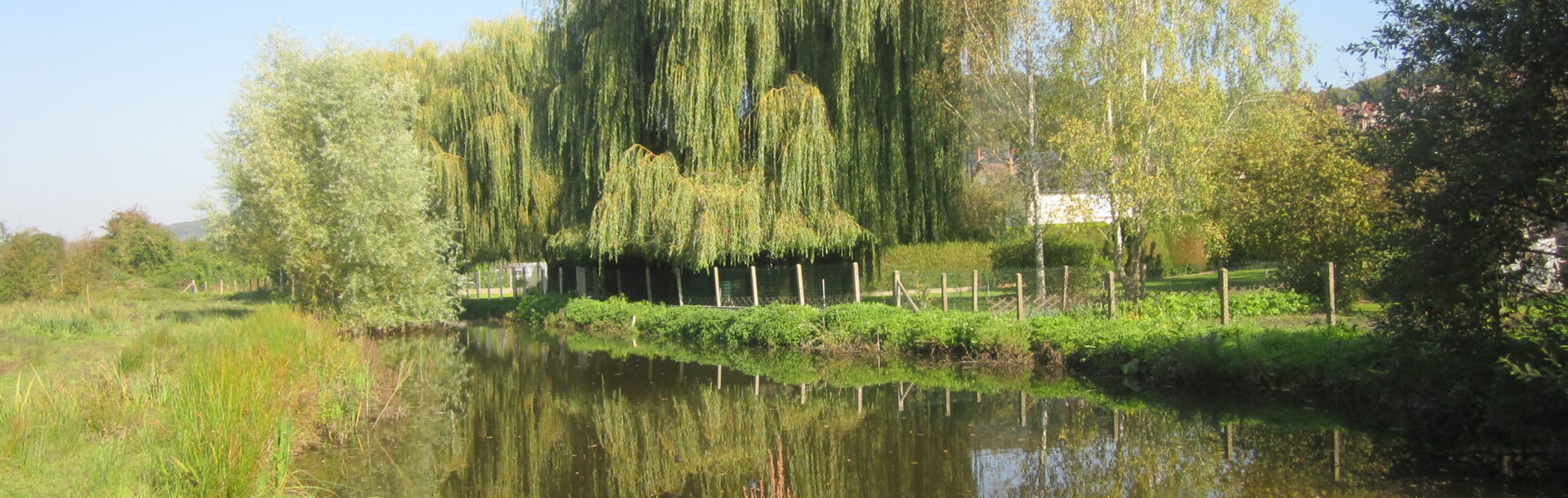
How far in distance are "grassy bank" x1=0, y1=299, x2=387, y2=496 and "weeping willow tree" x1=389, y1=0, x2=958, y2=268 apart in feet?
27.8

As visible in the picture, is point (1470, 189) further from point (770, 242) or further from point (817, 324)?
point (770, 242)

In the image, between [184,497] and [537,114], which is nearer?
[184,497]

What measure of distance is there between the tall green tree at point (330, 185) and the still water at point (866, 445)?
7.47m

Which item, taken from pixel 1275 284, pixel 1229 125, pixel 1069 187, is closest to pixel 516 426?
pixel 1069 187

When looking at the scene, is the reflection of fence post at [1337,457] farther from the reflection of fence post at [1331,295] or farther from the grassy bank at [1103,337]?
the reflection of fence post at [1331,295]

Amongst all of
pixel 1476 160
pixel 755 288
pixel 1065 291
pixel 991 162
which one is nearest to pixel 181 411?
pixel 1476 160

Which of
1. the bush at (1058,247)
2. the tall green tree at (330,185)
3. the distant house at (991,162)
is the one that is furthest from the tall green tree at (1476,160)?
the tall green tree at (330,185)

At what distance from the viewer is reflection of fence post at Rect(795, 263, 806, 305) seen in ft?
66.3

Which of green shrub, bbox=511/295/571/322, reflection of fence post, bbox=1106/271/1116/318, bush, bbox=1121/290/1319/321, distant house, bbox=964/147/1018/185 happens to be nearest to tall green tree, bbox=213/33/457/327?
green shrub, bbox=511/295/571/322

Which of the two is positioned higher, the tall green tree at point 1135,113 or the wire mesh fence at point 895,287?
the tall green tree at point 1135,113

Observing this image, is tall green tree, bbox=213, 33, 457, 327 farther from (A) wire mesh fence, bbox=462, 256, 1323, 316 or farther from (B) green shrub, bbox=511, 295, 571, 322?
(B) green shrub, bbox=511, 295, 571, 322

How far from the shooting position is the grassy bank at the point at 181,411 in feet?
21.2

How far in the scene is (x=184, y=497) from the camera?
6289 millimetres

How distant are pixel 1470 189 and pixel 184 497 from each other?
9.46 meters
